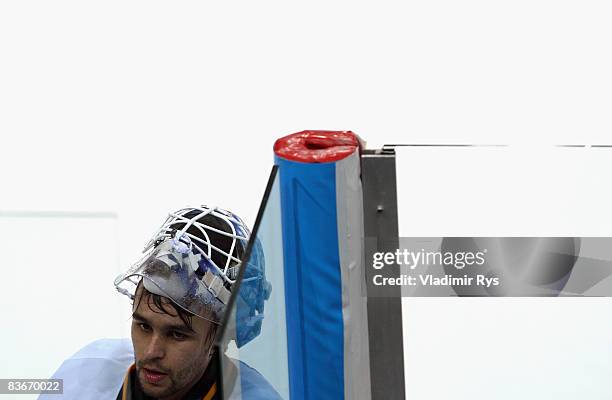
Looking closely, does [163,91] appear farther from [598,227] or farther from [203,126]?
[598,227]

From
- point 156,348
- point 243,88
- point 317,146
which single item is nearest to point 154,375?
point 156,348

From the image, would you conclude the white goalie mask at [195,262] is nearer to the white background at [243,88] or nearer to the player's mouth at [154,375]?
the player's mouth at [154,375]

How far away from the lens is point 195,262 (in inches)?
75.1

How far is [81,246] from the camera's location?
263cm

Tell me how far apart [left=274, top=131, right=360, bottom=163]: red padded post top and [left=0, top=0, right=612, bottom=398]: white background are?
998 millimetres

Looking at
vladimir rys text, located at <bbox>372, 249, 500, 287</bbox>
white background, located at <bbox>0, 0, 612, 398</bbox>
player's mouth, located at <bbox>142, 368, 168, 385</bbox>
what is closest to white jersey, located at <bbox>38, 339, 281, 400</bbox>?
player's mouth, located at <bbox>142, 368, 168, 385</bbox>

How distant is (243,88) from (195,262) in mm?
1184

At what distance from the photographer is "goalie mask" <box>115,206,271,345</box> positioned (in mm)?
1890

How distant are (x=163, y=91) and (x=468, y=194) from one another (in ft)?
4.97

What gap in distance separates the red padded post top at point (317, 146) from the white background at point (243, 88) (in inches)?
39.3

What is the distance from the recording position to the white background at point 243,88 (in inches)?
112

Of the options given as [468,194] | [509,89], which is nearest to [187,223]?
[468,194]

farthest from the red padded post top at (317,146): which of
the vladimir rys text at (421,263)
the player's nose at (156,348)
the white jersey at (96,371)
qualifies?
the white jersey at (96,371)

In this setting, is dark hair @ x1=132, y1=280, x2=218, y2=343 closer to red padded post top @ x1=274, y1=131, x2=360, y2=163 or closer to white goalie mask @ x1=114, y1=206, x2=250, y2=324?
white goalie mask @ x1=114, y1=206, x2=250, y2=324
